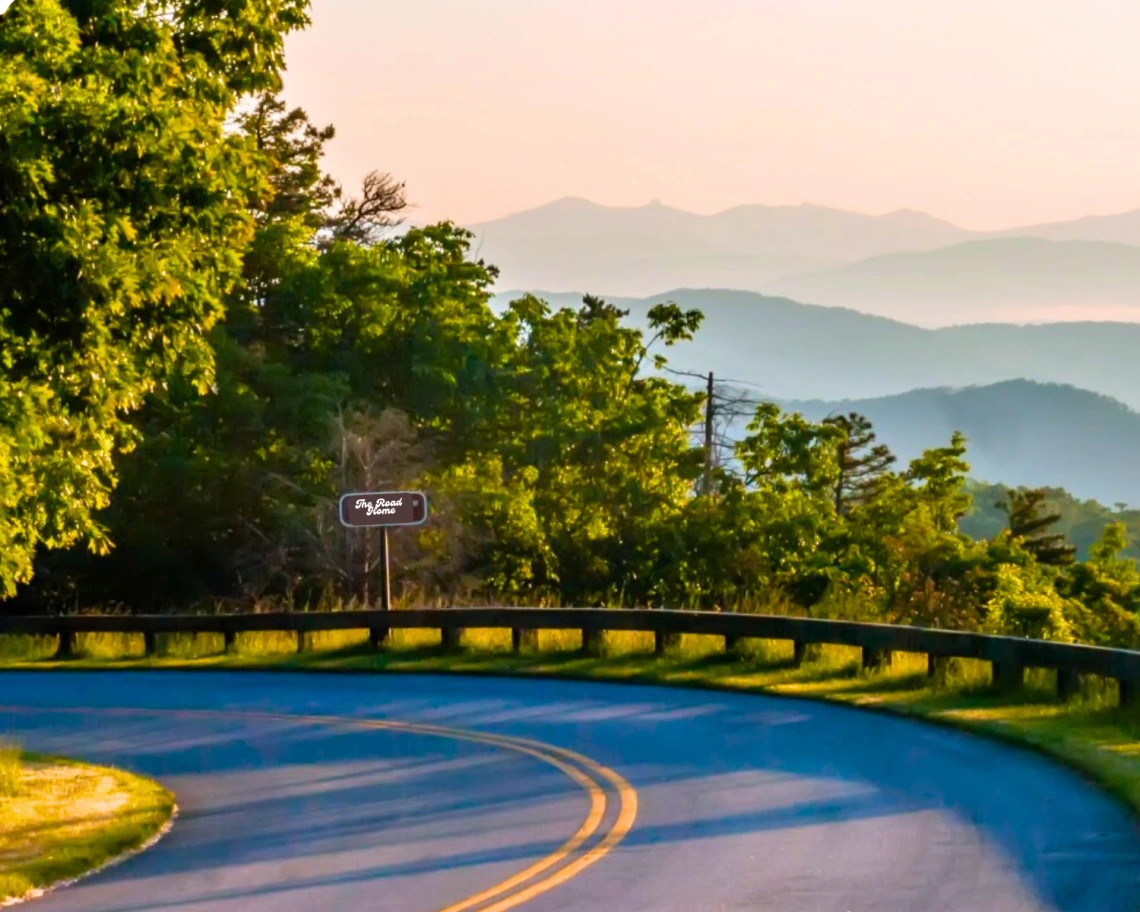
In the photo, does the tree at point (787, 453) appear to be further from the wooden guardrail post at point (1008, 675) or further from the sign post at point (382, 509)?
the wooden guardrail post at point (1008, 675)

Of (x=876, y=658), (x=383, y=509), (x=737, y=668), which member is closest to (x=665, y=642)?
(x=737, y=668)

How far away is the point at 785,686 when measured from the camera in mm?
24250

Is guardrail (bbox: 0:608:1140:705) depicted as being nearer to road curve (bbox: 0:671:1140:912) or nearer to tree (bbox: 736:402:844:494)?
road curve (bbox: 0:671:1140:912)

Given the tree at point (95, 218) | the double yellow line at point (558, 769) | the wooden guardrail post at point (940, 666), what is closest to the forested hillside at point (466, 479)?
the wooden guardrail post at point (940, 666)

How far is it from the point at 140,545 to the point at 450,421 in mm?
9180

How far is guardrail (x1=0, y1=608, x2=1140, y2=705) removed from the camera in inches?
831

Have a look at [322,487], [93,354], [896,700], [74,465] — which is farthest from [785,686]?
[322,487]

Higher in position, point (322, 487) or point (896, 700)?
point (322, 487)

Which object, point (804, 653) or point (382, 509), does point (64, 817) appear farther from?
point (382, 509)

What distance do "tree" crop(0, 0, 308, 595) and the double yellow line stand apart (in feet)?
15.9

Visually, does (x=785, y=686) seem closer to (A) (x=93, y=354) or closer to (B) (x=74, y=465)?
(B) (x=74, y=465)

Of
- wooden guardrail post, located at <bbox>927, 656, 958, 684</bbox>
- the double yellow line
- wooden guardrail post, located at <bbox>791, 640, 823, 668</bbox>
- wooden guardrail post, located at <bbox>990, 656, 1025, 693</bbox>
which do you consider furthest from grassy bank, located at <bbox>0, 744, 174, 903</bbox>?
wooden guardrail post, located at <bbox>791, 640, 823, 668</bbox>

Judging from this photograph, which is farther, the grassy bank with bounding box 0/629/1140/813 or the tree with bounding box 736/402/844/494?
the tree with bounding box 736/402/844/494

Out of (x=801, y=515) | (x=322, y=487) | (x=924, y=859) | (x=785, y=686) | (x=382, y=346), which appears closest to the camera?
(x=924, y=859)
